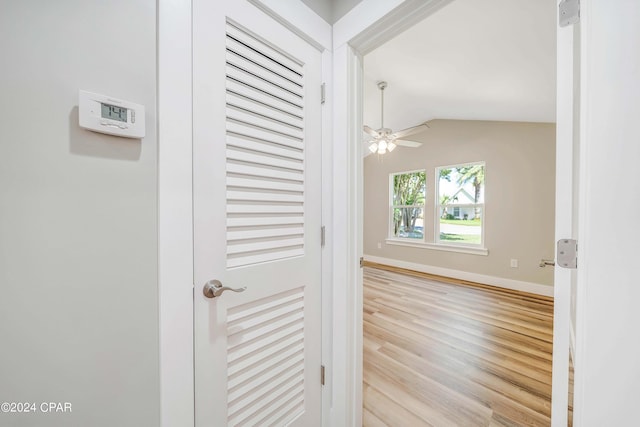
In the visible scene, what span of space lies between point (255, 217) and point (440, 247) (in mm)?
4410

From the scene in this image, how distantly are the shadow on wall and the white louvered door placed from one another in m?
0.17

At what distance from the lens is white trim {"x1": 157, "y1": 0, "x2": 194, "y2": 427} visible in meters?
0.71

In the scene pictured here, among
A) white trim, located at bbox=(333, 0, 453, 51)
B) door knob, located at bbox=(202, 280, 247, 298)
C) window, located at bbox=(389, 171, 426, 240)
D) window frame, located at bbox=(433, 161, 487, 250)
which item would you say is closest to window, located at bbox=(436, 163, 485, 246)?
window frame, located at bbox=(433, 161, 487, 250)

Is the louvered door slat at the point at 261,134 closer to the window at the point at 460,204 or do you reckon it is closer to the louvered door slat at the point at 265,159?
the louvered door slat at the point at 265,159

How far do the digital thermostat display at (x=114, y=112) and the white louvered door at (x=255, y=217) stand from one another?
186 mm

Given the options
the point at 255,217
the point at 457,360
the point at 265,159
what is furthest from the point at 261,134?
the point at 457,360

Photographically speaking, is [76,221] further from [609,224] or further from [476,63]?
[476,63]

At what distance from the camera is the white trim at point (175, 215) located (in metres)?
0.71

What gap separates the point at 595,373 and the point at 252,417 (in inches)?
43.6

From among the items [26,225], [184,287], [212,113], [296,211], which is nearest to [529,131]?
[296,211]

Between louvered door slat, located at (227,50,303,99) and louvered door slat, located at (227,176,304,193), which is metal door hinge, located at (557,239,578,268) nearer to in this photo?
louvered door slat, located at (227,176,304,193)

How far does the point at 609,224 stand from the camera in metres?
0.60

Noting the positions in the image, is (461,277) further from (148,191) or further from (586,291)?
(148,191)

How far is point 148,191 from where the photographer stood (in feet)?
2.25
